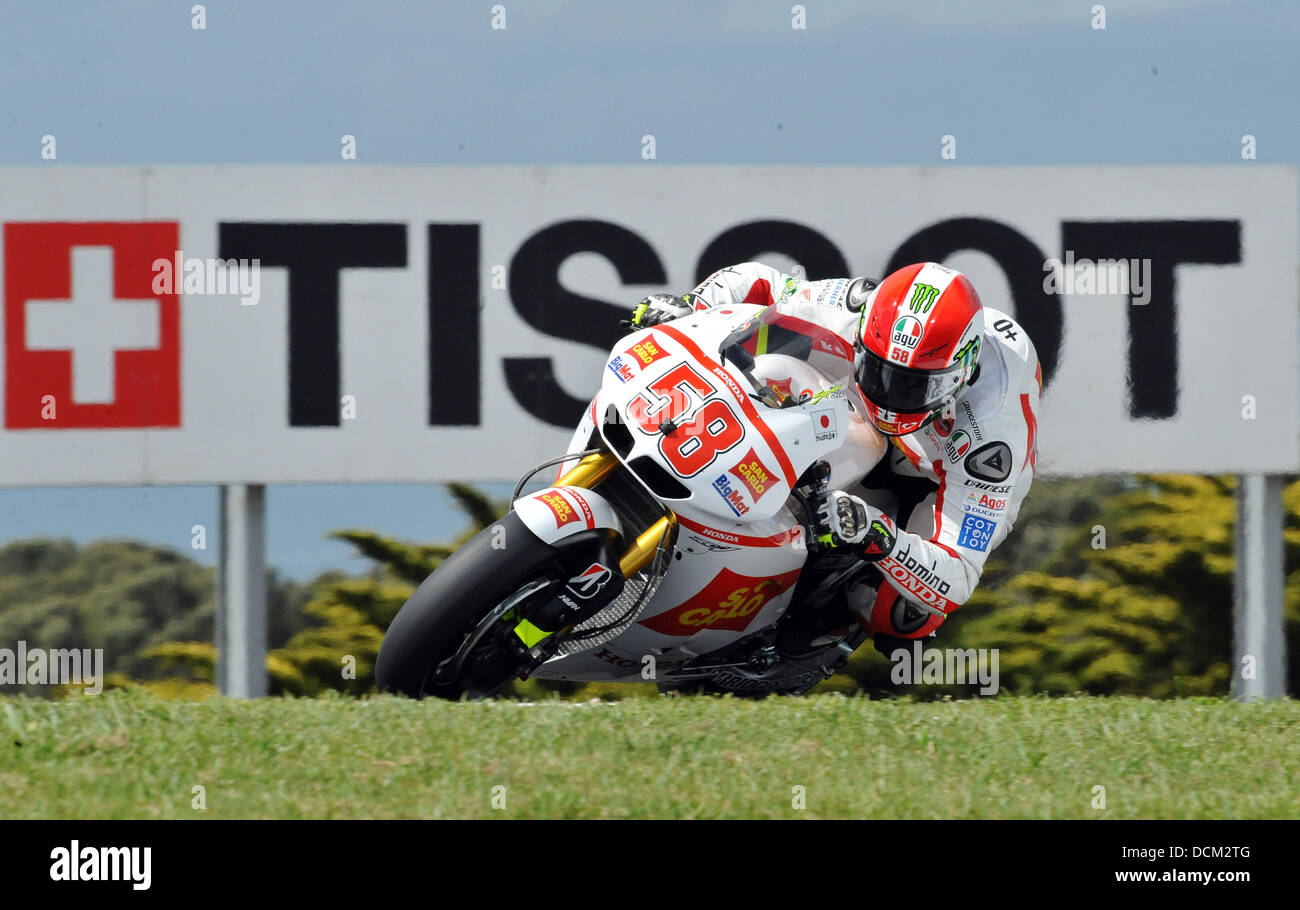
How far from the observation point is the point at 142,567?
55.3ft

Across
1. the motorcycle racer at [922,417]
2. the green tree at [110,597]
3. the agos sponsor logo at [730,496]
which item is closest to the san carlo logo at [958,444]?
the motorcycle racer at [922,417]

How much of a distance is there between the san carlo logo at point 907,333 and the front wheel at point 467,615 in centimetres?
154

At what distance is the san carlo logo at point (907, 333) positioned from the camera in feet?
18.2

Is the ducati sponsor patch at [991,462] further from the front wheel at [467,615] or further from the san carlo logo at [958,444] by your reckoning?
the front wheel at [467,615]

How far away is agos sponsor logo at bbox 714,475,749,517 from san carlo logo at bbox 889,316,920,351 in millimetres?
892

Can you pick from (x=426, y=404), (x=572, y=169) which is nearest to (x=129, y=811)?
(x=426, y=404)

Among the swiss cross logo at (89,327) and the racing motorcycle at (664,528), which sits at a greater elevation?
the swiss cross logo at (89,327)

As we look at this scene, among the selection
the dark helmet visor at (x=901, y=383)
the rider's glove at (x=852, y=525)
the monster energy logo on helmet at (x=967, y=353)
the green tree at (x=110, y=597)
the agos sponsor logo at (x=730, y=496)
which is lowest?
the green tree at (x=110, y=597)

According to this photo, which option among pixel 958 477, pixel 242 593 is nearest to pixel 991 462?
pixel 958 477

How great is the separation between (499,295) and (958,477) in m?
5.09

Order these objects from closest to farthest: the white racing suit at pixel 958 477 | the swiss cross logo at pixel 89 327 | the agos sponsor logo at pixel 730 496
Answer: the agos sponsor logo at pixel 730 496
the white racing suit at pixel 958 477
the swiss cross logo at pixel 89 327

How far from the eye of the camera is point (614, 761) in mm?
4590

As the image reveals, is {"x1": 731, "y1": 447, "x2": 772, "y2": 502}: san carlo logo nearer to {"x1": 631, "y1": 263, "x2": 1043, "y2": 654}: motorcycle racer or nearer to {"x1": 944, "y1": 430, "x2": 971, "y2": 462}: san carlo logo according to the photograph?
{"x1": 631, "y1": 263, "x2": 1043, "y2": 654}: motorcycle racer
